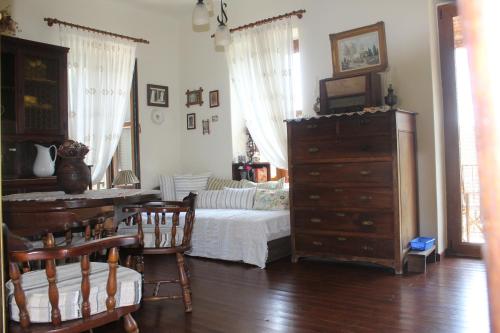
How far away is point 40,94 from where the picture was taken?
4371mm

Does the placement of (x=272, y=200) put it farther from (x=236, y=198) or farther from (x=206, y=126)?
(x=206, y=126)

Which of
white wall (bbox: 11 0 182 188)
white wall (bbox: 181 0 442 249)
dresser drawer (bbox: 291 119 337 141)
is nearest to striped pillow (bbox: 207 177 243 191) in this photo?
white wall (bbox: 181 0 442 249)

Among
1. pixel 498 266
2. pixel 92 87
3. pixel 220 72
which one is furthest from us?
pixel 220 72

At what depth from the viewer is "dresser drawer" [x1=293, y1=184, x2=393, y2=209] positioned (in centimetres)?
369

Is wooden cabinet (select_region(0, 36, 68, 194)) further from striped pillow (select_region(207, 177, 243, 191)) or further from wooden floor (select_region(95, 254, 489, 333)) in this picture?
striped pillow (select_region(207, 177, 243, 191))

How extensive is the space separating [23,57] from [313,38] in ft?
9.92

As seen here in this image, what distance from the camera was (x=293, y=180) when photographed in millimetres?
4168

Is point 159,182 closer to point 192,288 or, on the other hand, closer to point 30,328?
point 192,288

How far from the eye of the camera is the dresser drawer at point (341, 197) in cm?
369

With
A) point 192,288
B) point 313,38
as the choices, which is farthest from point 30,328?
point 313,38

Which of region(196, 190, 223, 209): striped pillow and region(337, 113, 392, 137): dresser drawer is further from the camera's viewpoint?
region(196, 190, 223, 209): striped pillow

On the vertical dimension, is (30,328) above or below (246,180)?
below

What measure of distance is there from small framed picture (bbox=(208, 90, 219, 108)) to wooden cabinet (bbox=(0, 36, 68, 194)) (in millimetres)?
1913

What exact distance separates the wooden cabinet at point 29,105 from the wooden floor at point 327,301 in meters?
1.73
